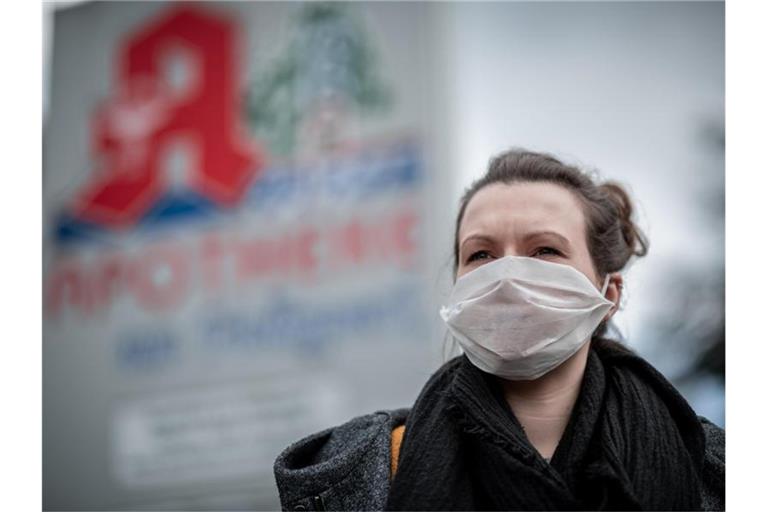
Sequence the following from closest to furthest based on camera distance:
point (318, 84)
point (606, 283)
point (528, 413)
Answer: point (528, 413), point (606, 283), point (318, 84)

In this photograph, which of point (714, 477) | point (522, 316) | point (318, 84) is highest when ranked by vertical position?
point (318, 84)

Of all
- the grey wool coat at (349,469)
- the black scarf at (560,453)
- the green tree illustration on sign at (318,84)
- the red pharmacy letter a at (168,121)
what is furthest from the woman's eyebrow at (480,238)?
the red pharmacy letter a at (168,121)

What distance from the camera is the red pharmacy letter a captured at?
24.5 ft

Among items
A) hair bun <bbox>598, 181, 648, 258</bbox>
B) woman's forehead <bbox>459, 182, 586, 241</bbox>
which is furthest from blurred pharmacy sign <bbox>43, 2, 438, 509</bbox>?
woman's forehead <bbox>459, 182, 586, 241</bbox>

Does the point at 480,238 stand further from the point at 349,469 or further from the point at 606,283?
the point at 349,469

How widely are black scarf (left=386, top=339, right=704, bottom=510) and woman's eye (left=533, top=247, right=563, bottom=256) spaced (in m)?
0.27

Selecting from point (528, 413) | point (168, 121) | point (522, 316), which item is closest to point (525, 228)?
point (522, 316)

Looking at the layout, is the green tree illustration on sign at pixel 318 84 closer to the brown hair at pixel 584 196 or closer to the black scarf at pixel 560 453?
the brown hair at pixel 584 196

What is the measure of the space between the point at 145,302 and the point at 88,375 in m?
0.70

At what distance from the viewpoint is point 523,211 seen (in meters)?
2.23

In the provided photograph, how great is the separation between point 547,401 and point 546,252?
0.33 metres

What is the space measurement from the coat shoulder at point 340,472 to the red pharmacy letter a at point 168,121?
206 inches

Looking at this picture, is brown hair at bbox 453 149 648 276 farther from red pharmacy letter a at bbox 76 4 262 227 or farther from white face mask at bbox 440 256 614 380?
red pharmacy letter a at bbox 76 4 262 227

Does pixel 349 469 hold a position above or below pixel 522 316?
below
